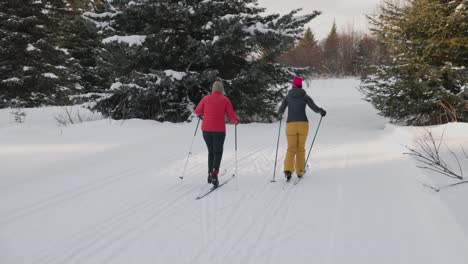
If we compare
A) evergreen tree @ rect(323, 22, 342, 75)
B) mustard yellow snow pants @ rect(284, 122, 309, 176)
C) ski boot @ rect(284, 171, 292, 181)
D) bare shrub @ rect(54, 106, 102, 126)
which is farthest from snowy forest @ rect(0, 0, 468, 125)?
evergreen tree @ rect(323, 22, 342, 75)

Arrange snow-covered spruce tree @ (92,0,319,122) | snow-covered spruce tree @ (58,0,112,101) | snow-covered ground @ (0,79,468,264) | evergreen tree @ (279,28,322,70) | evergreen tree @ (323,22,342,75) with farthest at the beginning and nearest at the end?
evergreen tree @ (279,28,322,70), evergreen tree @ (323,22,342,75), snow-covered spruce tree @ (58,0,112,101), snow-covered spruce tree @ (92,0,319,122), snow-covered ground @ (0,79,468,264)

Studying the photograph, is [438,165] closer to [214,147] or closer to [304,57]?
[214,147]

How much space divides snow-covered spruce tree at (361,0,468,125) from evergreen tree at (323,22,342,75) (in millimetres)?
36718

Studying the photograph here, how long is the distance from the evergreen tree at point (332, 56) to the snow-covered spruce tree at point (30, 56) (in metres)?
38.4

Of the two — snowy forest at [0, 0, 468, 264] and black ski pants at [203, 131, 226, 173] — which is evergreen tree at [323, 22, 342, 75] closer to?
snowy forest at [0, 0, 468, 264]

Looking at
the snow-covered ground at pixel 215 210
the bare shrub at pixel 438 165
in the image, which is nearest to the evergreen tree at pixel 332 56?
the snow-covered ground at pixel 215 210

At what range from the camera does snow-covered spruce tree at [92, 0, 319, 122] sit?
13.6m

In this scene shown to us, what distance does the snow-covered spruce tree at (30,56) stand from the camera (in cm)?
2000

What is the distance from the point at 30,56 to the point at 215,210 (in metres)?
20.2

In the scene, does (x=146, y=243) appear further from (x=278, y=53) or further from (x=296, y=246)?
(x=278, y=53)

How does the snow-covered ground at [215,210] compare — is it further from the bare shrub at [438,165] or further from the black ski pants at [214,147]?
the black ski pants at [214,147]

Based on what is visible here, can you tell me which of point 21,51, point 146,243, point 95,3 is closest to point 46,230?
point 146,243

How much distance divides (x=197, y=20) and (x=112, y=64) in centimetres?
402

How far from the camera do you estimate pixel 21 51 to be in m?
20.4
